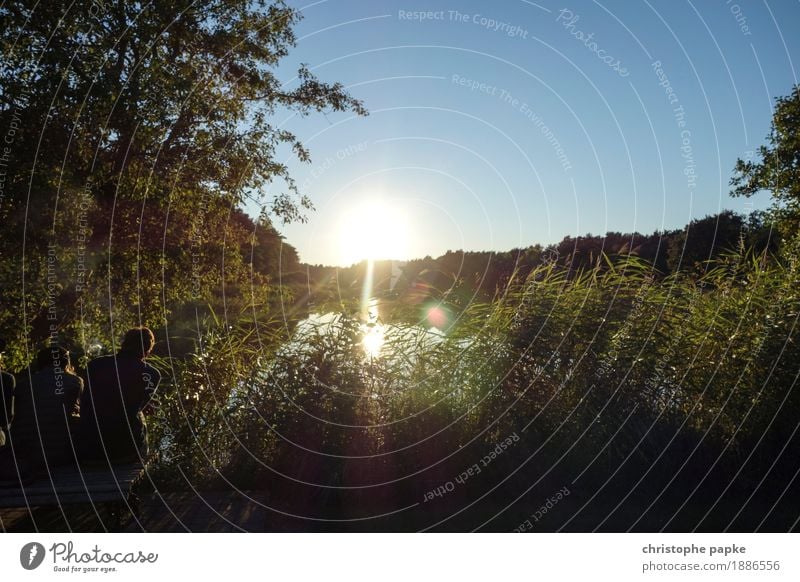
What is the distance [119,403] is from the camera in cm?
785

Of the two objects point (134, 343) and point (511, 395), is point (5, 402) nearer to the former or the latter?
point (134, 343)

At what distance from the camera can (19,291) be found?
48.8 feet

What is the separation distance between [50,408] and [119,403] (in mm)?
652

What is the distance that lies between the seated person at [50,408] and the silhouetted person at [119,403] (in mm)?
158

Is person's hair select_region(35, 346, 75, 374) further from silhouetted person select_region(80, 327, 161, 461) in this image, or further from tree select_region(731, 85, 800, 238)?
tree select_region(731, 85, 800, 238)

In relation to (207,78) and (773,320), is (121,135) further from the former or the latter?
(773,320)

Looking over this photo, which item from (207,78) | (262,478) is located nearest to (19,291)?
(207,78)

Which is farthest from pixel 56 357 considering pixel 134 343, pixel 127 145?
pixel 127 145

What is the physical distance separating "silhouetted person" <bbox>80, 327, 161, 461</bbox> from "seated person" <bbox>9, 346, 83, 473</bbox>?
0.16m

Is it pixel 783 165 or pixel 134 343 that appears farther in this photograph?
pixel 783 165

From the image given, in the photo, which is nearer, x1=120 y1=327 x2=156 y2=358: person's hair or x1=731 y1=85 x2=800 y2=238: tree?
x1=120 y1=327 x2=156 y2=358: person's hair

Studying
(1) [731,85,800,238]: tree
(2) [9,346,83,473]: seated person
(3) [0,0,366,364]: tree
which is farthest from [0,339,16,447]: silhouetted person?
(1) [731,85,800,238]: tree

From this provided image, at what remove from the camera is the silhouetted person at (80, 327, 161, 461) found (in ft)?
25.1

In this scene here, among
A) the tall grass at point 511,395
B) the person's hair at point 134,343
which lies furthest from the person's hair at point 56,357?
the tall grass at point 511,395
